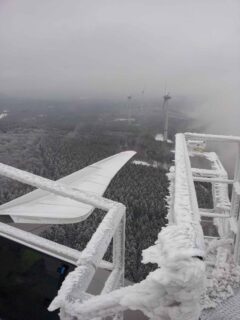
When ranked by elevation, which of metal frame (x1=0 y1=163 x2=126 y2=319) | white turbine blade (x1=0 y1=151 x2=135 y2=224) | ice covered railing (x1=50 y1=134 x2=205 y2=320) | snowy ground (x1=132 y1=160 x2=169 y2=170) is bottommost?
snowy ground (x1=132 y1=160 x2=169 y2=170)

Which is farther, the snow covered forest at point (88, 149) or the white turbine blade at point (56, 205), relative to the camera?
the snow covered forest at point (88, 149)

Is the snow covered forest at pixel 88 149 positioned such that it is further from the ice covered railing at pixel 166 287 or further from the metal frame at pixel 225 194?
the ice covered railing at pixel 166 287

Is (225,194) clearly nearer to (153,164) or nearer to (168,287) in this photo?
(168,287)

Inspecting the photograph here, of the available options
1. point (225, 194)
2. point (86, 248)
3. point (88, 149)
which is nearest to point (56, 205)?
point (225, 194)

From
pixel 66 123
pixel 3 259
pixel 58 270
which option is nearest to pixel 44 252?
pixel 58 270

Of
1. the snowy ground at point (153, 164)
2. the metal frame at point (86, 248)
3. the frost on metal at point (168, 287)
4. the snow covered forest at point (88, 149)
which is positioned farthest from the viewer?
the snowy ground at point (153, 164)

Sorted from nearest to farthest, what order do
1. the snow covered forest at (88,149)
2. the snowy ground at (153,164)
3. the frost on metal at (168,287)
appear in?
the frost on metal at (168,287)
the snow covered forest at (88,149)
the snowy ground at (153,164)

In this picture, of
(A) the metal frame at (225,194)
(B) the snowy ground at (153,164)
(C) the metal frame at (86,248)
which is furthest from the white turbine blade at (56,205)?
(B) the snowy ground at (153,164)

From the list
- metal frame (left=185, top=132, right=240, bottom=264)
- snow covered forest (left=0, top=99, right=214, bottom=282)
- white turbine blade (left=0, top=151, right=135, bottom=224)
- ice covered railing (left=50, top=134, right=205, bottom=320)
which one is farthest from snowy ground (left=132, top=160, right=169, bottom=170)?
ice covered railing (left=50, top=134, right=205, bottom=320)

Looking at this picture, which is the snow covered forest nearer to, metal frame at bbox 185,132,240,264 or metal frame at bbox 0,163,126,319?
metal frame at bbox 185,132,240,264

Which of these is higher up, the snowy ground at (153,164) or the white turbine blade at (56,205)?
the white turbine blade at (56,205)
